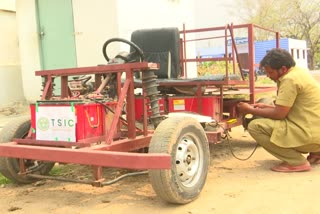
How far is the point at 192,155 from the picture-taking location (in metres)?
4.23

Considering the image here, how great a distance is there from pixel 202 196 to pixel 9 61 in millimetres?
9100

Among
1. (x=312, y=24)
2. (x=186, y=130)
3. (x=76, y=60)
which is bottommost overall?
(x=186, y=130)

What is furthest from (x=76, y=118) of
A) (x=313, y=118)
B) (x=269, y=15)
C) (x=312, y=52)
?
(x=312, y=52)

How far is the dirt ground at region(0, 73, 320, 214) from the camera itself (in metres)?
3.88

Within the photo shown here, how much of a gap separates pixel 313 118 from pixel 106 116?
2355 millimetres

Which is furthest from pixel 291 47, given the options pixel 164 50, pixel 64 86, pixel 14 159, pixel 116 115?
pixel 116 115

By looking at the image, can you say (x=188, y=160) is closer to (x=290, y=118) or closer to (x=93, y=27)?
(x=290, y=118)

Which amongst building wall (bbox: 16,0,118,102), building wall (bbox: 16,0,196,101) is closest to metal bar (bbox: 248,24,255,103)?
building wall (bbox: 16,0,196,101)

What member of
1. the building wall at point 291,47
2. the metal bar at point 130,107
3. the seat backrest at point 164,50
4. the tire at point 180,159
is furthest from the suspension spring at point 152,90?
the building wall at point 291,47

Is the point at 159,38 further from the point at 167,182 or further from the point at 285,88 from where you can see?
the point at 167,182

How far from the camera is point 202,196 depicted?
13.9ft

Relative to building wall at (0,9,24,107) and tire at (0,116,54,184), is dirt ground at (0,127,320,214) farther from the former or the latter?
building wall at (0,9,24,107)

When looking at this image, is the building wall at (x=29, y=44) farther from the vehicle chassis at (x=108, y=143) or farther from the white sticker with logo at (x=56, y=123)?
the white sticker with logo at (x=56, y=123)

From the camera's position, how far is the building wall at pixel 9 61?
11727mm
